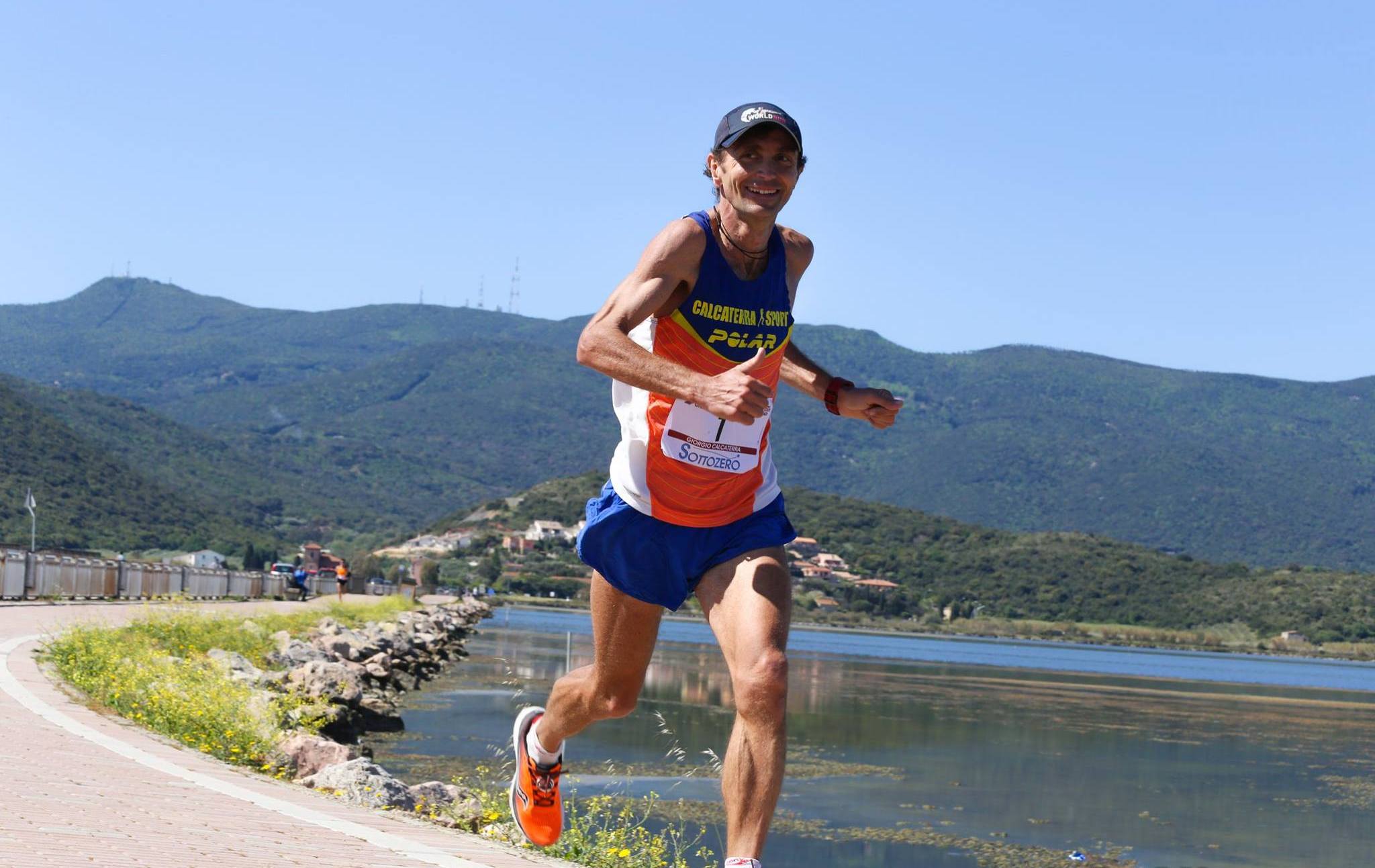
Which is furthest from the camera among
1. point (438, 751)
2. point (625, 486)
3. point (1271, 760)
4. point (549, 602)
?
point (549, 602)

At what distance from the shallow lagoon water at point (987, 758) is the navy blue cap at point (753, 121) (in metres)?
7.64

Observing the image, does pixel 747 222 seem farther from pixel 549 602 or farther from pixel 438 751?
pixel 549 602

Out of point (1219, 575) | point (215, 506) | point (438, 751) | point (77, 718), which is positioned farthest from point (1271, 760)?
point (1219, 575)

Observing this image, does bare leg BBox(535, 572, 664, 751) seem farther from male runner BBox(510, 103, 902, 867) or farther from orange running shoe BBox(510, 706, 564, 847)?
orange running shoe BBox(510, 706, 564, 847)

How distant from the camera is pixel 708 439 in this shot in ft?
17.8

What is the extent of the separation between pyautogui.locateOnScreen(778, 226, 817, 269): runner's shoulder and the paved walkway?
2.29m

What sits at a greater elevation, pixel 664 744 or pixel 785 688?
pixel 785 688

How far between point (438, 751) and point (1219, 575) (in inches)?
5064

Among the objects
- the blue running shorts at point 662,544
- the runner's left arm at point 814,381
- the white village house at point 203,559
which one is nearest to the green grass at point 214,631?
the runner's left arm at point 814,381

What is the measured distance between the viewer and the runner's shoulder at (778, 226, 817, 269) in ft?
18.8

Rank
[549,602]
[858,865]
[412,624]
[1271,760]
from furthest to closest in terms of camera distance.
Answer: [549,602] → [412,624] → [1271,760] → [858,865]

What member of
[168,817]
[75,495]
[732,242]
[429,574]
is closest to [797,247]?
[732,242]

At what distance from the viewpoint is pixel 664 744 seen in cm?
1902

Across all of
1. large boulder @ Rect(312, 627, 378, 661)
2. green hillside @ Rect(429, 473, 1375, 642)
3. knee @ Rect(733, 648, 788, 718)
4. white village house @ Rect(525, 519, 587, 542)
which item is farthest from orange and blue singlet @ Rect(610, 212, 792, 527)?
white village house @ Rect(525, 519, 587, 542)
